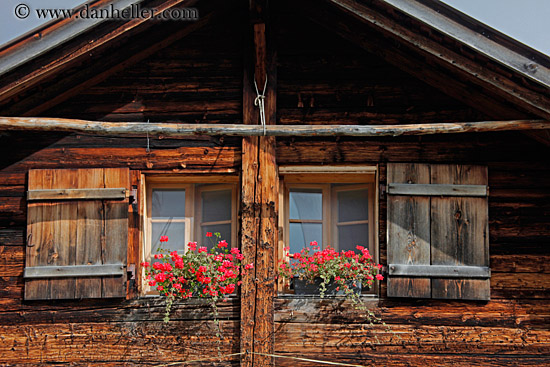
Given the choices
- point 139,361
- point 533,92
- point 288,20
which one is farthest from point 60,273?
point 533,92

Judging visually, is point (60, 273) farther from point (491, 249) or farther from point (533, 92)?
point (533, 92)

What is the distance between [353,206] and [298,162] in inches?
29.2

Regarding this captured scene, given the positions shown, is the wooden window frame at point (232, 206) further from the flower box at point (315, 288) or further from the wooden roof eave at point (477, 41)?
the wooden roof eave at point (477, 41)

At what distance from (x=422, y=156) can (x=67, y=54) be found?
3.32 meters

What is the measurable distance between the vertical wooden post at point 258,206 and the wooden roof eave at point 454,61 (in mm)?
850

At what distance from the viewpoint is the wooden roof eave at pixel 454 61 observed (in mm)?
5680

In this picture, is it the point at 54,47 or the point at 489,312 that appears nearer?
the point at 54,47

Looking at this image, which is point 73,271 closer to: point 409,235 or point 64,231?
point 64,231

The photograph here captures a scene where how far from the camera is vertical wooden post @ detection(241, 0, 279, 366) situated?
610 cm

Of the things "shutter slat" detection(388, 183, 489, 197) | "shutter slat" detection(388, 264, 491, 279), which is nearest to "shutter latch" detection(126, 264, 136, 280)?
"shutter slat" detection(388, 264, 491, 279)

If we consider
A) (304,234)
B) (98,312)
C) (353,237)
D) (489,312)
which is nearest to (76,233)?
(98,312)

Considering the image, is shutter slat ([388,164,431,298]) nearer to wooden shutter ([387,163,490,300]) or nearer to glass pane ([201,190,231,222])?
wooden shutter ([387,163,490,300])

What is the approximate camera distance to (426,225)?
622 cm

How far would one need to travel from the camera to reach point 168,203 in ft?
22.3
